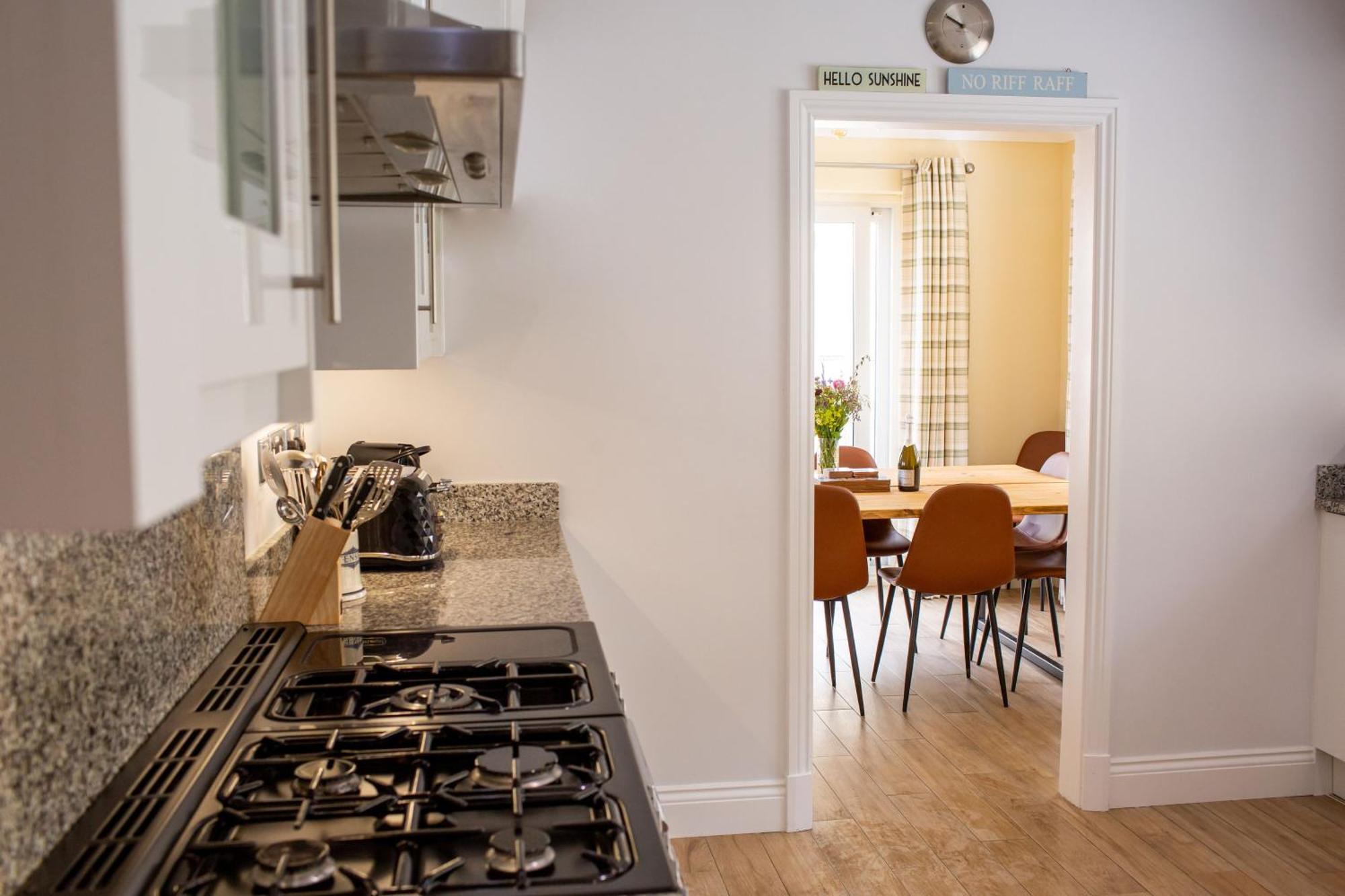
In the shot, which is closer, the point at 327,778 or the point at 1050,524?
the point at 327,778

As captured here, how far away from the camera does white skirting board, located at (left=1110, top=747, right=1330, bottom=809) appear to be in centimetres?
341

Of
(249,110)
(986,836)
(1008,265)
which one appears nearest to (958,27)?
(986,836)

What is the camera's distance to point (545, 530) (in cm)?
302

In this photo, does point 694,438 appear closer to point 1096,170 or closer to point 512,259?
point 512,259

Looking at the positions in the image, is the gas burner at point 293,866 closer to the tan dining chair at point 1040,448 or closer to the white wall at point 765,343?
the white wall at point 765,343

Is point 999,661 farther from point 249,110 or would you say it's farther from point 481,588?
point 249,110

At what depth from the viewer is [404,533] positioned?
8.29 ft

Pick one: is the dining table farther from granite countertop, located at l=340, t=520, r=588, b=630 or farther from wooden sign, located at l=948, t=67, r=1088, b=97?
granite countertop, located at l=340, t=520, r=588, b=630

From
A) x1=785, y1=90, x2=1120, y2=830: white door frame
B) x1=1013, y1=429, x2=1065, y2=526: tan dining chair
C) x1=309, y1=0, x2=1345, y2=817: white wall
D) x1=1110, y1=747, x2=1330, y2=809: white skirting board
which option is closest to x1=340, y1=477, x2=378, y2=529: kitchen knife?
x1=309, y1=0, x2=1345, y2=817: white wall

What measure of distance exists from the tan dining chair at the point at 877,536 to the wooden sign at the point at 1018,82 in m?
1.87

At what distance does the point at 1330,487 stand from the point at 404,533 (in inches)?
107

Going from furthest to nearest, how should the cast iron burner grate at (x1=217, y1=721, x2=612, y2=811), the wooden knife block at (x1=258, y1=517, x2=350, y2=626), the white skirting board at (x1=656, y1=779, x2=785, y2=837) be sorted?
the white skirting board at (x1=656, y1=779, x2=785, y2=837) → the wooden knife block at (x1=258, y1=517, x2=350, y2=626) → the cast iron burner grate at (x1=217, y1=721, x2=612, y2=811)

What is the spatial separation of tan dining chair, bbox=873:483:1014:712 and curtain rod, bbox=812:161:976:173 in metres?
2.95

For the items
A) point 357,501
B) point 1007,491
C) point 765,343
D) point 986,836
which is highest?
point 765,343
